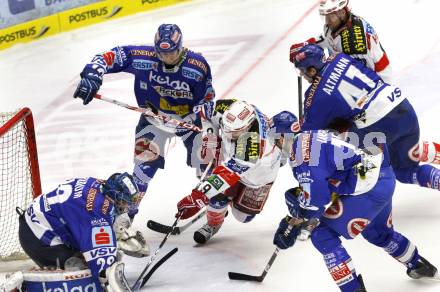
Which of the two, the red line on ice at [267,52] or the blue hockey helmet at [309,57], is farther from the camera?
the red line on ice at [267,52]

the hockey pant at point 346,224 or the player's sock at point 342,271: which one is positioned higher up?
the hockey pant at point 346,224

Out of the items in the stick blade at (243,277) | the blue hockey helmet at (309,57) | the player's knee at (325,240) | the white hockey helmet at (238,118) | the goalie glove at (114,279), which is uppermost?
the blue hockey helmet at (309,57)

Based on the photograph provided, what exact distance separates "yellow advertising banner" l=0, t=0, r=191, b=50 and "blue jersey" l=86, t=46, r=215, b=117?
350 cm

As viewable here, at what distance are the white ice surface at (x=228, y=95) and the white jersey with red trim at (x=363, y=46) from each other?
3.22ft

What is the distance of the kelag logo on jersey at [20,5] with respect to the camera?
9.61m

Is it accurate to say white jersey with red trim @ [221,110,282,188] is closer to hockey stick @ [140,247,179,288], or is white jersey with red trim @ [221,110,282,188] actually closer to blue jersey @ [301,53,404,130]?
blue jersey @ [301,53,404,130]

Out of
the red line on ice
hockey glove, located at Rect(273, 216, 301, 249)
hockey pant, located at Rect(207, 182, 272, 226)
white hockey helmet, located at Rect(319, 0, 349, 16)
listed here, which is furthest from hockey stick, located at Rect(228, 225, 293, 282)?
the red line on ice

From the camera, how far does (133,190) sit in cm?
529

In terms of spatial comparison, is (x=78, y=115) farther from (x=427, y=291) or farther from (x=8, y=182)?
(x=427, y=291)

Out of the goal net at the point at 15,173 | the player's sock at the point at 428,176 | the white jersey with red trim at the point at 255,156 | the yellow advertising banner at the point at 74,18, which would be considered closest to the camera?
the white jersey with red trim at the point at 255,156

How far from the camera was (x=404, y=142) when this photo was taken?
20.3ft

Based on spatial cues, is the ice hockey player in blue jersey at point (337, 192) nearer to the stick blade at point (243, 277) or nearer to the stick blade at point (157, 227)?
the stick blade at point (243, 277)

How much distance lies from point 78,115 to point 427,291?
3959mm

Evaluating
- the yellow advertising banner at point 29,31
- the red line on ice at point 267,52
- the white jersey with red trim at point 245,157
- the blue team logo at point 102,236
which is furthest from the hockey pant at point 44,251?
→ the yellow advertising banner at point 29,31
